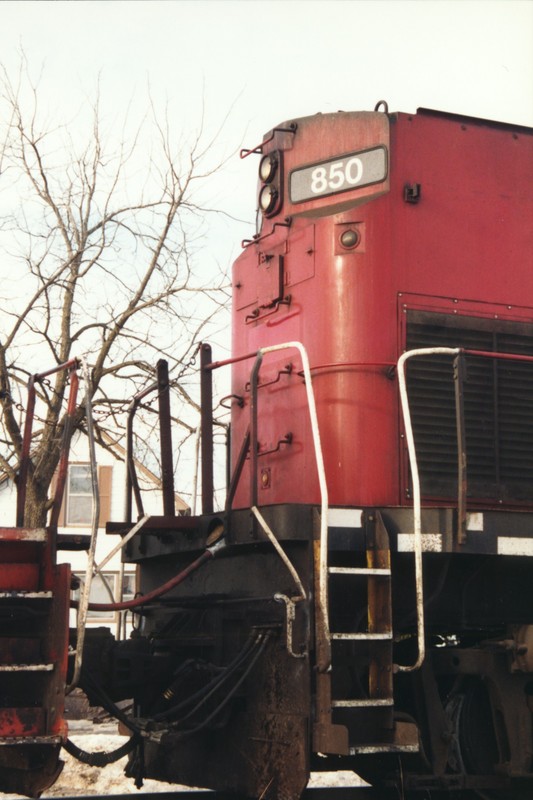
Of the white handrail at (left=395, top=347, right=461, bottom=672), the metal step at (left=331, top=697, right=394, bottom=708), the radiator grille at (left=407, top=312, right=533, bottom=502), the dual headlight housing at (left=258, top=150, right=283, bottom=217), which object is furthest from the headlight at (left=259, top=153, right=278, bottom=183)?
the metal step at (left=331, top=697, right=394, bottom=708)

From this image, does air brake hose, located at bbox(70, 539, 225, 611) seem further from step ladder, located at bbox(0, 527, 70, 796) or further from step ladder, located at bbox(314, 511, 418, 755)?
step ladder, located at bbox(314, 511, 418, 755)

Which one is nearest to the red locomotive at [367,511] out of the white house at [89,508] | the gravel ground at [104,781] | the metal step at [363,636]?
the metal step at [363,636]

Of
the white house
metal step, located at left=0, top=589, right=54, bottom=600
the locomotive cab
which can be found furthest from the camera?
the white house

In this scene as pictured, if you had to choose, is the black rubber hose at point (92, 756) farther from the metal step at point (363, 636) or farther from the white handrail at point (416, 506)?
the white handrail at point (416, 506)

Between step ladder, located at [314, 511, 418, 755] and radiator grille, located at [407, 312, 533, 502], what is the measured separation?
73cm

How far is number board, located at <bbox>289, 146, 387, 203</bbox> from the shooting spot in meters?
6.24

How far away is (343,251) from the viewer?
6211 mm

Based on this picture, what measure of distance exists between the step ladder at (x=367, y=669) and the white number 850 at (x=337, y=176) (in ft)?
6.77

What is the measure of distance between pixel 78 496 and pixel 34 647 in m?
23.2

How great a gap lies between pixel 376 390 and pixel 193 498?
217cm

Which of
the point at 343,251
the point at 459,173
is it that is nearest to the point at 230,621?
the point at 343,251

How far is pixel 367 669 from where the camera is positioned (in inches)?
219

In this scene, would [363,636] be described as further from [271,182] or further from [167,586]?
[271,182]

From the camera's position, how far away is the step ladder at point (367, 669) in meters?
5.14
